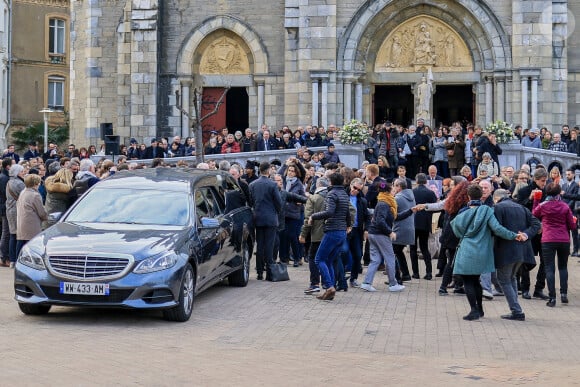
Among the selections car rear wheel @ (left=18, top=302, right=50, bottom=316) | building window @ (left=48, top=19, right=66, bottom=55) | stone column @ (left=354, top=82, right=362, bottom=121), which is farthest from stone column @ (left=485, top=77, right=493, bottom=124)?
building window @ (left=48, top=19, right=66, bottom=55)

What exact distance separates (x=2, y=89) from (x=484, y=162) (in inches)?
1237

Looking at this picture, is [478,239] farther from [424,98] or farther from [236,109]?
[236,109]

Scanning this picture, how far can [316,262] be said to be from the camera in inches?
550

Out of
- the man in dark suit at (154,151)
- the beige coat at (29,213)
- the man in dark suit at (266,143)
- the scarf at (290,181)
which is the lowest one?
the beige coat at (29,213)

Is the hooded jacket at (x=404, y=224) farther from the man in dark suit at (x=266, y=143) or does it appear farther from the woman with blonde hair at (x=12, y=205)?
the man in dark suit at (x=266, y=143)

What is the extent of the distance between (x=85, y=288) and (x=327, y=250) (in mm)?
4009

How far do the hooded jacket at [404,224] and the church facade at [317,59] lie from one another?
42.6ft

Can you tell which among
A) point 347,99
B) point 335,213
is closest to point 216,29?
point 347,99

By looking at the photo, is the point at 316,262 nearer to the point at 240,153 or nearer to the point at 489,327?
the point at 489,327

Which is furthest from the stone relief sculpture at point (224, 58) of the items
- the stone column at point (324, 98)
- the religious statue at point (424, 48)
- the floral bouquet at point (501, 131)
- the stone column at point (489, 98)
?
the floral bouquet at point (501, 131)

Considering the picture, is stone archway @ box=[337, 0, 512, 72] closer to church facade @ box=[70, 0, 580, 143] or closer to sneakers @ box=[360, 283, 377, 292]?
church facade @ box=[70, 0, 580, 143]

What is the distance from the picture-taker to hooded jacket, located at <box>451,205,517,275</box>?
40.3 ft

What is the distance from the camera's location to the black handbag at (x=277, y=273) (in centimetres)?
1572

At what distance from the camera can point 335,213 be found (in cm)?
1391
